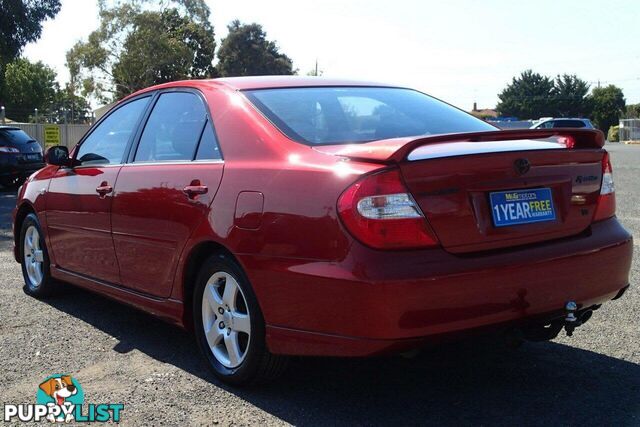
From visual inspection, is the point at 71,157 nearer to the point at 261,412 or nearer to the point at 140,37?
the point at 261,412

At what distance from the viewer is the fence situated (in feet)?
75.5

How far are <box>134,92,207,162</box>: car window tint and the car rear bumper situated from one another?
3.41 feet

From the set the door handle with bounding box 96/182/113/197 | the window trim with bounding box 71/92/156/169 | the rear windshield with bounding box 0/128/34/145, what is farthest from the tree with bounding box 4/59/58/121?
the door handle with bounding box 96/182/113/197

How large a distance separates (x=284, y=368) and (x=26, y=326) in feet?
7.68

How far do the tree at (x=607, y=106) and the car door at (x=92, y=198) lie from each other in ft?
334

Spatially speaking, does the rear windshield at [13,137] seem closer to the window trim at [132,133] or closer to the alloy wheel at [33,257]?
the alloy wheel at [33,257]

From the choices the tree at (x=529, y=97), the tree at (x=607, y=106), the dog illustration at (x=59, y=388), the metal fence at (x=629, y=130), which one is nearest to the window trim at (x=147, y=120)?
the dog illustration at (x=59, y=388)

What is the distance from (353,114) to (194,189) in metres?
0.95

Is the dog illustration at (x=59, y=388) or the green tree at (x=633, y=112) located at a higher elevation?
the green tree at (x=633, y=112)

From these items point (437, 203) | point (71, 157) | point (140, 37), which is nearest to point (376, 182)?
point (437, 203)

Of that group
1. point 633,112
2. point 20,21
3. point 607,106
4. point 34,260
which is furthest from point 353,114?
point 607,106

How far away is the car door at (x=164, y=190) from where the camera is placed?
373cm

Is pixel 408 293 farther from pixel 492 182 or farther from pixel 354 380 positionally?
pixel 354 380

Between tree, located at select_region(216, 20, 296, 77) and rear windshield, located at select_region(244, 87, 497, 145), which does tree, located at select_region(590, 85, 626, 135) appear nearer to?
tree, located at select_region(216, 20, 296, 77)
